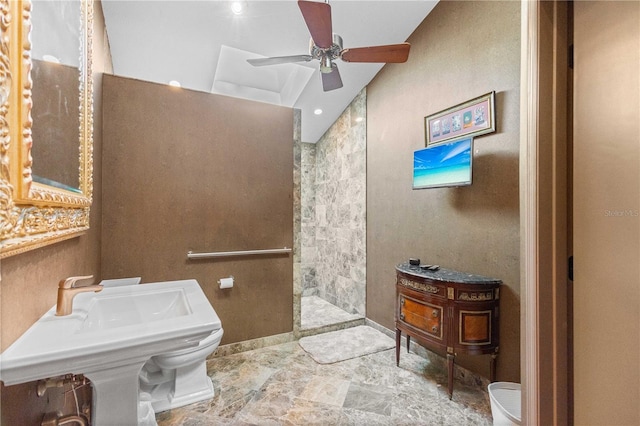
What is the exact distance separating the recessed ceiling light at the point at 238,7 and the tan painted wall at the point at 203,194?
0.68m

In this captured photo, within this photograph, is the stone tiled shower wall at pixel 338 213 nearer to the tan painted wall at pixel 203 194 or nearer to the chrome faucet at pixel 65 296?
the tan painted wall at pixel 203 194

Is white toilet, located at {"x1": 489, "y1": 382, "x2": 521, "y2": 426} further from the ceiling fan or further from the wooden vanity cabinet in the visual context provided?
the ceiling fan

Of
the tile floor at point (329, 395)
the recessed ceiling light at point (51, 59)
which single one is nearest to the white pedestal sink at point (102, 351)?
the recessed ceiling light at point (51, 59)

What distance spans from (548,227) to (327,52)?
165cm

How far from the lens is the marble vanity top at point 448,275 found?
6.55 feet

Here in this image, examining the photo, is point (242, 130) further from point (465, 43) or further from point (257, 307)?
point (465, 43)

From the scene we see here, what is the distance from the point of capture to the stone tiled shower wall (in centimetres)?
360

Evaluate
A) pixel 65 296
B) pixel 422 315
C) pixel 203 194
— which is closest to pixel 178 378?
pixel 65 296

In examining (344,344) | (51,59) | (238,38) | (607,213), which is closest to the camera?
(51,59)

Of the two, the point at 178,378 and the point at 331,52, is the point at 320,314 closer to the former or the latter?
the point at 178,378

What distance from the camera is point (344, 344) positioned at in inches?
112

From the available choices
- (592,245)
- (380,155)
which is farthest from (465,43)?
(592,245)

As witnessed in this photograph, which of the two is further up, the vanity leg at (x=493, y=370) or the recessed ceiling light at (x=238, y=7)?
the recessed ceiling light at (x=238, y=7)

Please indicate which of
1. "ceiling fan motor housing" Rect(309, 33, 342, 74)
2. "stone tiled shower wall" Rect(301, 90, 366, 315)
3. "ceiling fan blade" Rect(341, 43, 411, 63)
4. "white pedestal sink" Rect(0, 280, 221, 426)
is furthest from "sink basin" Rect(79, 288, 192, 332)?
"stone tiled shower wall" Rect(301, 90, 366, 315)
